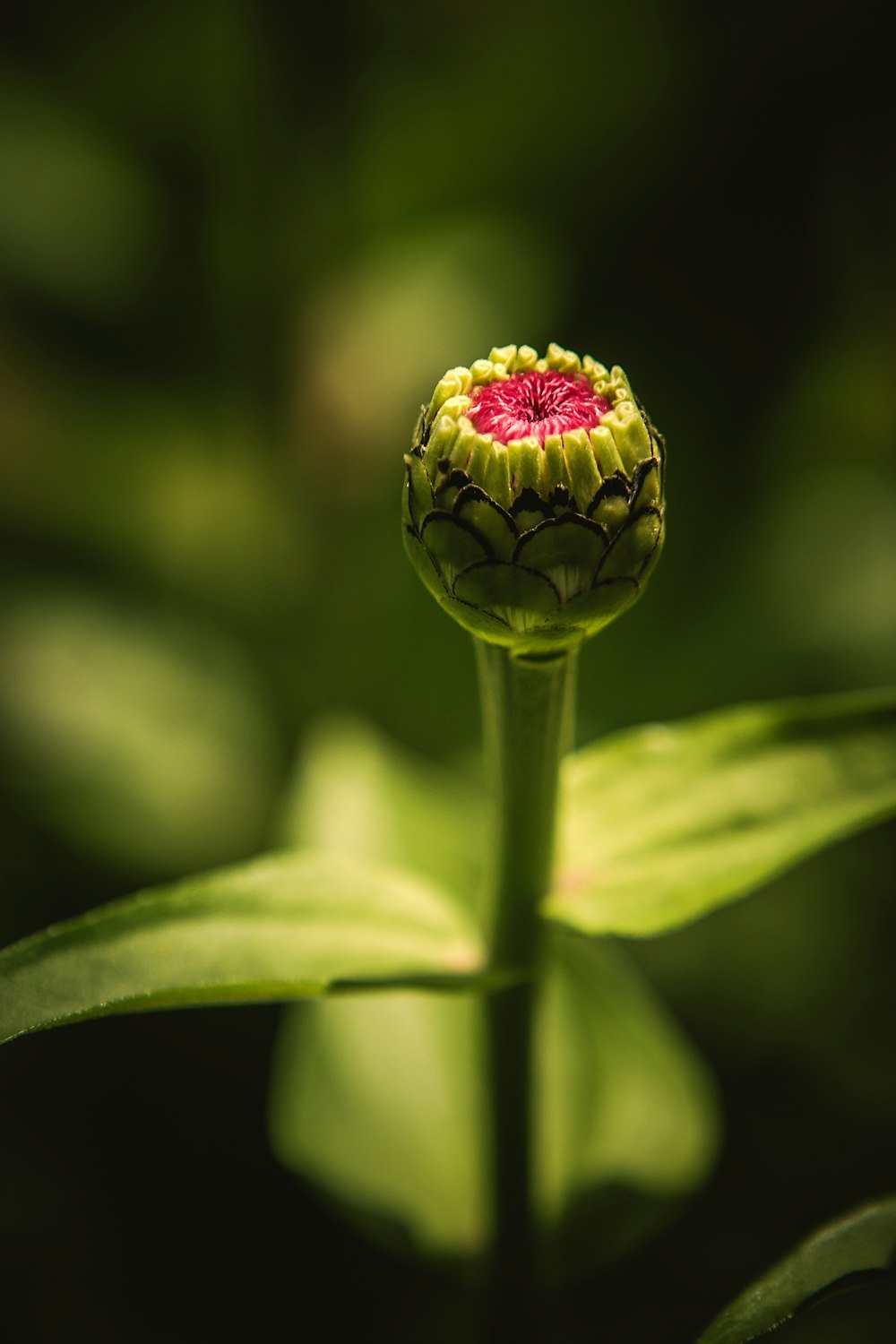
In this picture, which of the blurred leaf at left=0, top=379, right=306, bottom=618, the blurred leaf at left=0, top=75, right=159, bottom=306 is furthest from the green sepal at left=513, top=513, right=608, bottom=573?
the blurred leaf at left=0, top=75, right=159, bottom=306

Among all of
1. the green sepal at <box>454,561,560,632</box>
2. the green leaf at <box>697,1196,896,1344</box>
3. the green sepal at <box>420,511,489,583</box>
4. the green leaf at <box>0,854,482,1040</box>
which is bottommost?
the green leaf at <box>697,1196,896,1344</box>

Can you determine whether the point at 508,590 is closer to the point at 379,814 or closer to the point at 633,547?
the point at 633,547

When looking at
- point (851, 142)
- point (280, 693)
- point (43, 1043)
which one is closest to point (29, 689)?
point (280, 693)

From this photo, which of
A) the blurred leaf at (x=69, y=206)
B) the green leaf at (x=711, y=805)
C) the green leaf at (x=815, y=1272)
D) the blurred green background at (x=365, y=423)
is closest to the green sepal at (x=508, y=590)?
the green leaf at (x=711, y=805)

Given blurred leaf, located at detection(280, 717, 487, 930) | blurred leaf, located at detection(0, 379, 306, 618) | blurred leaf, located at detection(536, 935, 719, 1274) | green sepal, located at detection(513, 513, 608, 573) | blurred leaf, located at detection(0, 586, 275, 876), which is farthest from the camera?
blurred leaf, located at detection(0, 379, 306, 618)

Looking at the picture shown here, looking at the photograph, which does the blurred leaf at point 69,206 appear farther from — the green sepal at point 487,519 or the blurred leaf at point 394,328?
the green sepal at point 487,519

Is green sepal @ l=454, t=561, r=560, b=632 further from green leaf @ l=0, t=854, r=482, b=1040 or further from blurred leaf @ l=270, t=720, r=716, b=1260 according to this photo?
blurred leaf @ l=270, t=720, r=716, b=1260
